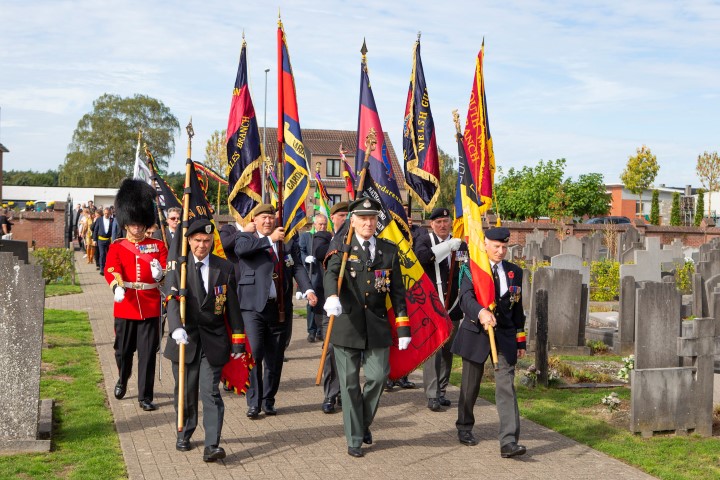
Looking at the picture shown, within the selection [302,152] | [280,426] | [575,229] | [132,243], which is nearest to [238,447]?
[280,426]

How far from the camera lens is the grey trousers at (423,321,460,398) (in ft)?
29.7

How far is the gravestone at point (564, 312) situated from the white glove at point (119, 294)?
657 centimetres

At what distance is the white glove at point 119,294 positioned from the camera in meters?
8.71

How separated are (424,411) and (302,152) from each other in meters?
3.06

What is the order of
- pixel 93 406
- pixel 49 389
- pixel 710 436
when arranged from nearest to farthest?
pixel 710 436, pixel 93 406, pixel 49 389

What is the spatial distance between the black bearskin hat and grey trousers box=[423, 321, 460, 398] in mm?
3242

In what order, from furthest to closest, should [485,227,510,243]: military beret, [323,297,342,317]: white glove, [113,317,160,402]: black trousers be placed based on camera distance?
[113,317,160,402]: black trousers, [485,227,510,243]: military beret, [323,297,342,317]: white glove

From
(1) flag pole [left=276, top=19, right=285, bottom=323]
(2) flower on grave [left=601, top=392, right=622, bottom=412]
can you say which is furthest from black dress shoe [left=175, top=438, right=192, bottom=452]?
(2) flower on grave [left=601, top=392, right=622, bottom=412]

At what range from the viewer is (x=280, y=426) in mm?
8219

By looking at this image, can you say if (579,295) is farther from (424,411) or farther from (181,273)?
(181,273)

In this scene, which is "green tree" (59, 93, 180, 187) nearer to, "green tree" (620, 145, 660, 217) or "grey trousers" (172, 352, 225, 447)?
"green tree" (620, 145, 660, 217)

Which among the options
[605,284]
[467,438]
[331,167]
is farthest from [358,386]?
[331,167]

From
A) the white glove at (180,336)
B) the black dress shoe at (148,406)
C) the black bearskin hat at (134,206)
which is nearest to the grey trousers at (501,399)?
the white glove at (180,336)

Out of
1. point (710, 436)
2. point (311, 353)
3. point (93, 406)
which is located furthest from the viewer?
point (311, 353)
